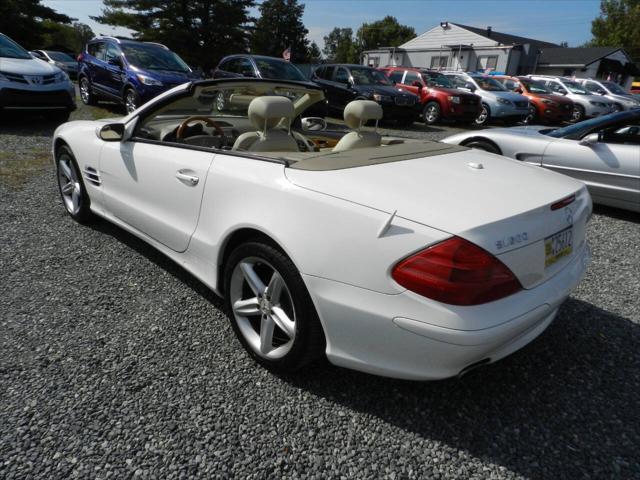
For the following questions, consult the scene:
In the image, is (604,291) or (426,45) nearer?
(604,291)

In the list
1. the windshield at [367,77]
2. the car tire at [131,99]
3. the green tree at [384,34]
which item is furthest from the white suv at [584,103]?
→ the green tree at [384,34]

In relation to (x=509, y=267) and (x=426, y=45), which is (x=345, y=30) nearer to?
(x=426, y=45)

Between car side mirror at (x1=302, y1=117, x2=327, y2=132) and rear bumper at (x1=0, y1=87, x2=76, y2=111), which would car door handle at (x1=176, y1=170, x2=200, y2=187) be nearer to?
car side mirror at (x1=302, y1=117, x2=327, y2=132)

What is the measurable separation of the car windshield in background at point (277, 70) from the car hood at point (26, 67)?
4.43 m

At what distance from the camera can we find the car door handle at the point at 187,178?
2518mm

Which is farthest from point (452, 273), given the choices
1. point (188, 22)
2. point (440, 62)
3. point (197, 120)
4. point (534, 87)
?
point (440, 62)

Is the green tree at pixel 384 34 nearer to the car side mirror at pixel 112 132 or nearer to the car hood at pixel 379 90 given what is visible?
the car hood at pixel 379 90

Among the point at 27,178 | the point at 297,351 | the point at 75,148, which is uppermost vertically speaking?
the point at 75,148

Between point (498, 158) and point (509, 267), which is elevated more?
point (498, 158)

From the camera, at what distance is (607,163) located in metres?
5.02

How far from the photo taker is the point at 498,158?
2.67 meters

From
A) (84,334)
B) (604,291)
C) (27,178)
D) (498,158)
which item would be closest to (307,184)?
(498,158)

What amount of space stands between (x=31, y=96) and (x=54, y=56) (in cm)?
1861

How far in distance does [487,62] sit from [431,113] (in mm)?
28494
